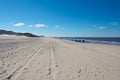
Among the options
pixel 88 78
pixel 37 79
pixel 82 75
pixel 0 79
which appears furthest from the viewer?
pixel 82 75

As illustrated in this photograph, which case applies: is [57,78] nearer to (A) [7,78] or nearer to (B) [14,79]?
(B) [14,79]

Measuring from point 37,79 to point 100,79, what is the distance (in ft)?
8.60

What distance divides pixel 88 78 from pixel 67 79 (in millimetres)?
923

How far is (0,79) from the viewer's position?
4.01 meters

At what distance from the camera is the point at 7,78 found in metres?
4.14

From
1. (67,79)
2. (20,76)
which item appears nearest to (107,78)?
(67,79)

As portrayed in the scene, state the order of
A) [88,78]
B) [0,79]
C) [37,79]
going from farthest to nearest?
[88,78] < [37,79] < [0,79]

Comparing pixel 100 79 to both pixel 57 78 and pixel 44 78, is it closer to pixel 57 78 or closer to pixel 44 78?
pixel 57 78

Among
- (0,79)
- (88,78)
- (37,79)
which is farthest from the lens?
(88,78)

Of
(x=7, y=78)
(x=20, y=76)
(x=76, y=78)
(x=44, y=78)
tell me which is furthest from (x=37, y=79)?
(x=76, y=78)

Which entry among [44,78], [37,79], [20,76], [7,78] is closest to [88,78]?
[44,78]

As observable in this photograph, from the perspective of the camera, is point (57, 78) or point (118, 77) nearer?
point (57, 78)

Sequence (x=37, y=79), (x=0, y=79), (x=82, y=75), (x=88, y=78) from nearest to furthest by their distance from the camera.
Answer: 1. (x=0, y=79)
2. (x=37, y=79)
3. (x=88, y=78)
4. (x=82, y=75)

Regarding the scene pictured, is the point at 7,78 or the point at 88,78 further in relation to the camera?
the point at 88,78
